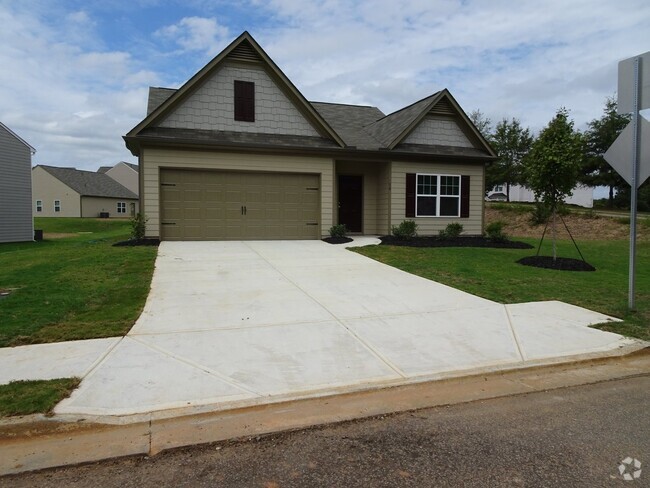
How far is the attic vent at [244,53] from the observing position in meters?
14.9

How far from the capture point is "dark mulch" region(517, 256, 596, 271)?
423 inches

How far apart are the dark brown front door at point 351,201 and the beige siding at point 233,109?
9.16ft

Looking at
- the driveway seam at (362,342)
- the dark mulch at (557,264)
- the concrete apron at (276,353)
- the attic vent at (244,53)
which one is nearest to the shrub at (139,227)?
the concrete apron at (276,353)

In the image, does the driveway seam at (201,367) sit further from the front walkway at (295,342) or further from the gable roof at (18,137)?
the gable roof at (18,137)

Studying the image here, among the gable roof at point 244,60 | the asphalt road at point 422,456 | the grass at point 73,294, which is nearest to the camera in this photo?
the asphalt road at point 422,456

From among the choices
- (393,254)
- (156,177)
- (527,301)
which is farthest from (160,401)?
(156,177)

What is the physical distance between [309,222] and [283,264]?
5466 millimetres

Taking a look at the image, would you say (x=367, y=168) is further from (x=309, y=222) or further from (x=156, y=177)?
(x=156, y=177)

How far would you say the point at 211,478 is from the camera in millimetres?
2791

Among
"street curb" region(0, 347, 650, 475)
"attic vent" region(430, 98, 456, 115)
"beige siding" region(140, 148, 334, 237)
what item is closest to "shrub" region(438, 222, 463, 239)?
"beige siding" region(140, 148, 334, 237)

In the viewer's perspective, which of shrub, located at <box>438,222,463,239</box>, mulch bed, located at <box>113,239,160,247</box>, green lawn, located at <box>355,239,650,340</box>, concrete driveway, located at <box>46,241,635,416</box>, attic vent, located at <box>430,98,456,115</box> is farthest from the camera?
attic vent, located at <box>430,98,456,115</box>

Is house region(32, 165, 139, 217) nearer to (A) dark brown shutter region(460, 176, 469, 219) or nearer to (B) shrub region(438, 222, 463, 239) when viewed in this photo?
(A) dark brown shutter region(460, 176, 469, 219)

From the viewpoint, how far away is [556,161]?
10.5 metres

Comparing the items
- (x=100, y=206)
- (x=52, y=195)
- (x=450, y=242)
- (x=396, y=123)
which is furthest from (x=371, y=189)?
(x=52, y=195)
